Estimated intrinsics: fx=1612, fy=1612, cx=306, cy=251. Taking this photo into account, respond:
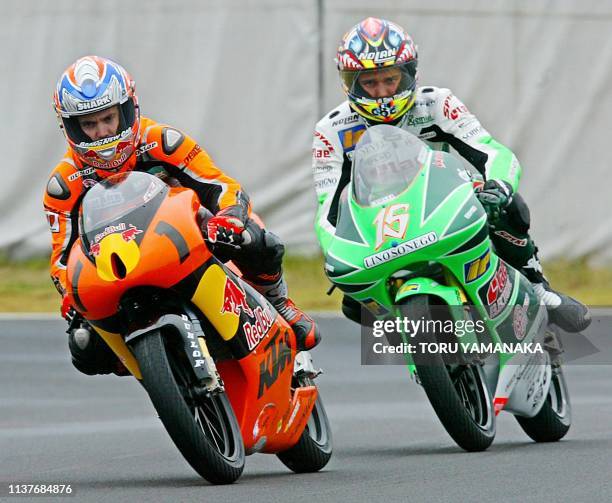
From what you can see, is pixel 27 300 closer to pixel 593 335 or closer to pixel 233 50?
pixel 233 50

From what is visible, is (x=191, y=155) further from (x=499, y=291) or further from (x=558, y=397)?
(x=558, y=397)

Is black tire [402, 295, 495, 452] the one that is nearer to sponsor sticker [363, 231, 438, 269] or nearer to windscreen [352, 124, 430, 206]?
sponsor sticker [363, 231, 438, 269]

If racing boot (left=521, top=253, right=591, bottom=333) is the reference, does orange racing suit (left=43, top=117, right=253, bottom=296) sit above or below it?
above

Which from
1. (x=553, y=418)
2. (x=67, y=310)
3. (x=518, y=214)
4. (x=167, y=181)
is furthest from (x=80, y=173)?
(x=553, y=418)

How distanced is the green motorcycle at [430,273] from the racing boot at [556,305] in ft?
1.75

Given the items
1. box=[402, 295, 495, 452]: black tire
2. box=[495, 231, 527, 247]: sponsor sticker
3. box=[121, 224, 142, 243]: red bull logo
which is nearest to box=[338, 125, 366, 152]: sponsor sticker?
box=[495, 231, 527, 247]: sponsor sticker

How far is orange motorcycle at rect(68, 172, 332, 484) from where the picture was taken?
5547 millimetres

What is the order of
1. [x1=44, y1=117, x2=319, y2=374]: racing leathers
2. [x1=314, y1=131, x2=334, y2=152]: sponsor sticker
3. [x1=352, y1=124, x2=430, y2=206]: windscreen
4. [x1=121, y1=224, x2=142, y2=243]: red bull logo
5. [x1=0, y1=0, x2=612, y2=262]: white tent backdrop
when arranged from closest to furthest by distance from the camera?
[x1=121, y1=224, x2=142, y2=243]: red bull logo
[x1=44, y1=117, x2=319, y2=374]: racing leathers
[x1=352, y1=124, x2=430, y2=206]: windscreen
[x1=314, y1=131, x2=334, y2=152]: sponsor sticker
[x1=0, y1=0, x2=612, y2=262]: white tent backdrop

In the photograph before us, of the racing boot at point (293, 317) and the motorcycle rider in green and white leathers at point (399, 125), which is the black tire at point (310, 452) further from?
the motorcycle rider in green and white leathers at point (399, 125)

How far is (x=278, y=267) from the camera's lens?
255 inches

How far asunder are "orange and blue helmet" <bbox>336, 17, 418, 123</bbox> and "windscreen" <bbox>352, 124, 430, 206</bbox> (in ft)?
1.55

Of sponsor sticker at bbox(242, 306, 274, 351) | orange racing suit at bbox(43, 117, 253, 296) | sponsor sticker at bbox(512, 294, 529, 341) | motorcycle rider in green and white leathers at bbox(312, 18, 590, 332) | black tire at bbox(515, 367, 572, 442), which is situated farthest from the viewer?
black tire at bbox(515, 367, 572, 442)

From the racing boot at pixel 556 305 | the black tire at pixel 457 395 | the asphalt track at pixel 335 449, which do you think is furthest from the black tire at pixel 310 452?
the racing boot at pixel 556 305

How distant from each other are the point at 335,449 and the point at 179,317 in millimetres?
2210
